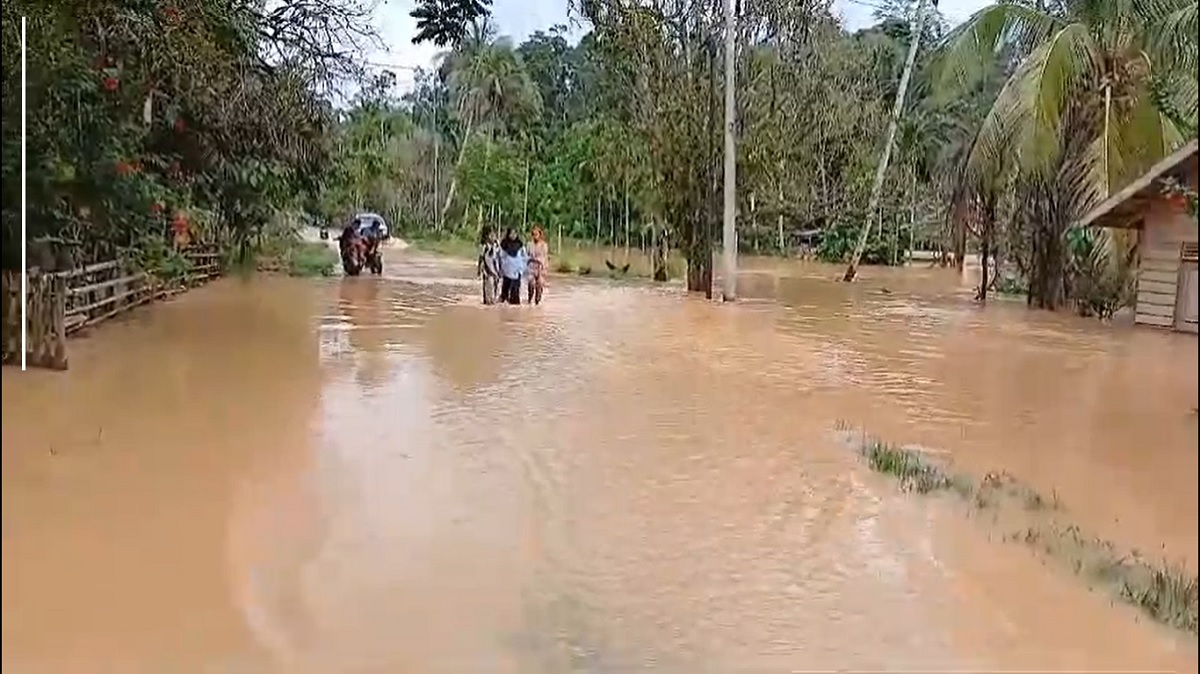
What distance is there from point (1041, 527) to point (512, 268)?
13689mm

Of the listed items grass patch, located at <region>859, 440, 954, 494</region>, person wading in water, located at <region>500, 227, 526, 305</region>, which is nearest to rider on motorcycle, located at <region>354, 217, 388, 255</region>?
person wading in water, located at <region>500, 227, 526, 305</region>

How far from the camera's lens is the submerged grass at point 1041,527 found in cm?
481

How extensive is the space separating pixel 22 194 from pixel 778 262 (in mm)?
34440

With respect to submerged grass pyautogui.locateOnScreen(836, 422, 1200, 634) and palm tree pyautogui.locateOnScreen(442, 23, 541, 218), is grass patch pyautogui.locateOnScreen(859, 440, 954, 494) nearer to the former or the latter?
submerged grass pyautogui.locateOnScreen(836, 422, 1200, 634)

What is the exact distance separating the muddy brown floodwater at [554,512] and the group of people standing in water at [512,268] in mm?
6363

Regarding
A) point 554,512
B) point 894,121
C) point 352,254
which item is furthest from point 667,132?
point 554,512

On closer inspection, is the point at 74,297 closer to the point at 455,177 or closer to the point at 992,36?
the point at 992,36

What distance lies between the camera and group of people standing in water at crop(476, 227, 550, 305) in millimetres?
19219

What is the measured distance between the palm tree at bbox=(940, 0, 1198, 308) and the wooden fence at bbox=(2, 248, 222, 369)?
422 inches

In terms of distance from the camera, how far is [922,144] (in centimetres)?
3419

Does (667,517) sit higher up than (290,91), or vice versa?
(290,91)

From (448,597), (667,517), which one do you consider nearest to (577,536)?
(667,517)

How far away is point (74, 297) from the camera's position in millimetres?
7699

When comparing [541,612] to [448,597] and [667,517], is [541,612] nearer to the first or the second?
[448,597]
